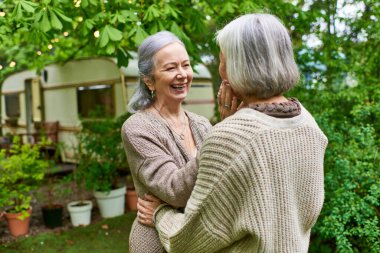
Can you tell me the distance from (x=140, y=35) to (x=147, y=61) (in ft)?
4.46

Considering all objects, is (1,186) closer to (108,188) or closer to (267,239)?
(108,188)

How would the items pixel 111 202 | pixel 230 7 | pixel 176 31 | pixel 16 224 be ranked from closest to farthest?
1. pixel 176 31
2. pixel 230 7
3. pixel 16 224
4. pixel 111 202

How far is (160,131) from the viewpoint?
1.75m

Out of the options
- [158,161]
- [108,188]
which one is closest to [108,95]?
[108,188]

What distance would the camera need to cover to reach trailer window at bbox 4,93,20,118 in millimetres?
11055

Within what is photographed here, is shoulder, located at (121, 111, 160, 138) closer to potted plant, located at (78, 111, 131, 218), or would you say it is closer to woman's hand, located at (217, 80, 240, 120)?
woman's hand, located at (217, 80, 240, 120)

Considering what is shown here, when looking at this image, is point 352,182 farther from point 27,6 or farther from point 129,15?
point 27,6

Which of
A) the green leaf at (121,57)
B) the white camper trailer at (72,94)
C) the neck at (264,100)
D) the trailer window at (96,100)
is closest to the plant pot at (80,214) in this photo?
the white camper trailer at (72,94)

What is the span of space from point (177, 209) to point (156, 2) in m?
2.48

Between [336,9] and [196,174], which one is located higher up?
[336,9]

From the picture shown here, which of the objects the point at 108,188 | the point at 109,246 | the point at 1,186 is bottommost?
the point at 109,246

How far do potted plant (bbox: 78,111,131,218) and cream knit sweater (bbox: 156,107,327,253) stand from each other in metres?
4.89

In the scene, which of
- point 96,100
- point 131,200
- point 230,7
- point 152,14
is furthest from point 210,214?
point 96,100

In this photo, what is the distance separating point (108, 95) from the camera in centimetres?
821
